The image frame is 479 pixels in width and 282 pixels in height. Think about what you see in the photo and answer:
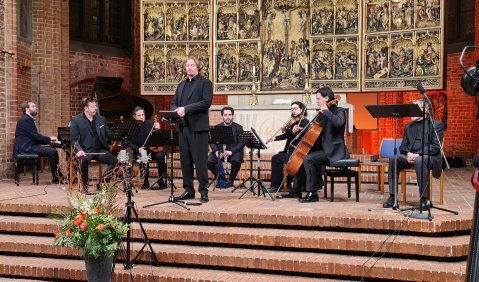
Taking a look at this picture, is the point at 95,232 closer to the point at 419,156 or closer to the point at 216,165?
the point at 419,156

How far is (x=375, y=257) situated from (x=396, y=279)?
0.43 m

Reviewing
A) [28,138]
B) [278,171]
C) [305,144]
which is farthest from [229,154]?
[28,138]

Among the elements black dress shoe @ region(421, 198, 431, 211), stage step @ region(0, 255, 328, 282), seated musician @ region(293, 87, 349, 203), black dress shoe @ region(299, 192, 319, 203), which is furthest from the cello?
stage step @ region(0, 255, 328, 282)

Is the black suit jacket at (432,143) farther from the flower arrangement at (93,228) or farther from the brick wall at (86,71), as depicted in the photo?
A: the brick wall at (86,71)

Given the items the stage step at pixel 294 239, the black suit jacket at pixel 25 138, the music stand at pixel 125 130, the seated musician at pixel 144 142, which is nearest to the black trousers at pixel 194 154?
the stage step at pixel 294 239

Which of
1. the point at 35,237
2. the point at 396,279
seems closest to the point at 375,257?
the point at 396,279

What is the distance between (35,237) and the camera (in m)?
7.66

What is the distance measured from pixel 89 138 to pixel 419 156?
5.38 m

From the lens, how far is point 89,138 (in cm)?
1015

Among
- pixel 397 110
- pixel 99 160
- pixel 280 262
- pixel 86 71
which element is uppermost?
pixel 86 71

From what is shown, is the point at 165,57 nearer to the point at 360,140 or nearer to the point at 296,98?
the point at 296,98

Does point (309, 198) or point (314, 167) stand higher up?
point (314, 167)

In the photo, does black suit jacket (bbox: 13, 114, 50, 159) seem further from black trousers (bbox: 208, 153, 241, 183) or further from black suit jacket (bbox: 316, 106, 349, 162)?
black suit jacket (bbox: 316, 106, 349, 162)

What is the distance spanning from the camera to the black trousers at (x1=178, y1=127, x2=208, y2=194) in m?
8.08
